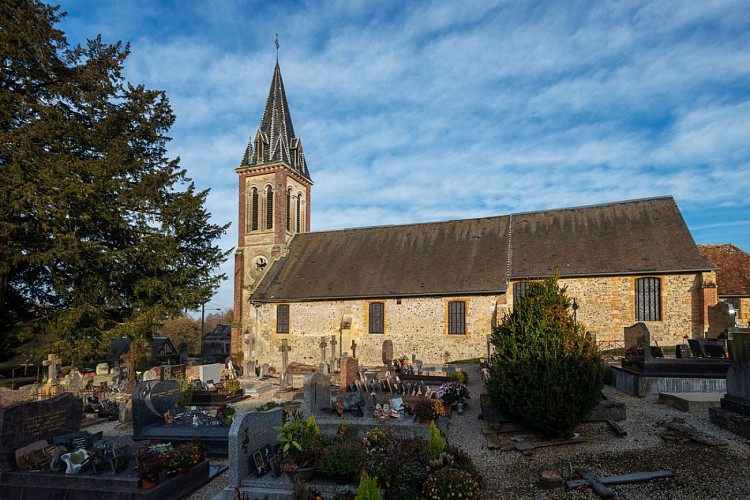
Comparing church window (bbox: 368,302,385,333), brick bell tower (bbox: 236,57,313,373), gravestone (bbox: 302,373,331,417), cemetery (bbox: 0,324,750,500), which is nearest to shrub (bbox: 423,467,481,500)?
cemetery (bbox: 0,324,750,500)

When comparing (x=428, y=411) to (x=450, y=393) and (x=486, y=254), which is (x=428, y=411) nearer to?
(x=450, y=393)

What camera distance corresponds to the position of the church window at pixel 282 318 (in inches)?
1030

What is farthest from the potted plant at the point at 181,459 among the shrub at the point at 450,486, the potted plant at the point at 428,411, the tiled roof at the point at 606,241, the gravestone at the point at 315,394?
the tiled roof at the point at 606,241

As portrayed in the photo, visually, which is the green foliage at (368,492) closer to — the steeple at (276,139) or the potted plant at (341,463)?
the potted plant at (341,463)

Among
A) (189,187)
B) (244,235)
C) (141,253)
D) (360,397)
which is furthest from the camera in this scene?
(244,235)

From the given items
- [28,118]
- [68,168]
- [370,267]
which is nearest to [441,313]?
[370,267]

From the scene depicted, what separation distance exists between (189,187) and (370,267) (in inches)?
420

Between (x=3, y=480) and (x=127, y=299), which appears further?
(x=127, y=299)

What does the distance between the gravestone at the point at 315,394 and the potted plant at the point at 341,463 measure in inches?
156

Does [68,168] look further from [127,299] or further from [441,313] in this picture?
[441,313]

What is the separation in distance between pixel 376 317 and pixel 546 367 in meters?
16.5

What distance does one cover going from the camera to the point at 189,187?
21.8 m

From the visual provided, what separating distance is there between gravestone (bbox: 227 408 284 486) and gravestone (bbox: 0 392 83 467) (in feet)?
13.6

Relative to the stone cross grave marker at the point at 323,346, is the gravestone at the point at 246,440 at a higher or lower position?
higher
